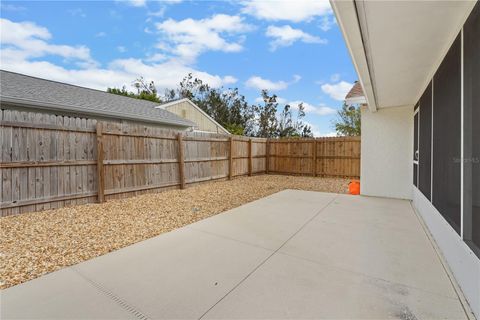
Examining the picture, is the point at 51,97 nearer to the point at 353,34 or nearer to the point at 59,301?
the point at 59,301

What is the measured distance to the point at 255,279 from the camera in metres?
2.23

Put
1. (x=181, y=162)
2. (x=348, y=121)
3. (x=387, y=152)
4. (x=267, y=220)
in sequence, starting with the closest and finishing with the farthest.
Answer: (x=267, y=220) → (x=387, y=152) → (x=181, y=162) → (x=348, y=121)

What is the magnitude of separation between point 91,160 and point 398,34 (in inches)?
226

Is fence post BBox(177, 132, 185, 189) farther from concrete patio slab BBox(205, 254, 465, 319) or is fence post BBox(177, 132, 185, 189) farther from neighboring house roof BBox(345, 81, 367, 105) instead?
concrete patio slab BBox(205, 254, 465, 319)

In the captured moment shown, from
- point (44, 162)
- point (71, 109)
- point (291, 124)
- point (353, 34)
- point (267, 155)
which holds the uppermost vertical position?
point (291, 124)

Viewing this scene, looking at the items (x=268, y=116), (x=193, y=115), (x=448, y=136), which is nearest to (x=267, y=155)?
(x=193, y=115)

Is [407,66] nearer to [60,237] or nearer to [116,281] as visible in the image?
[116,281]

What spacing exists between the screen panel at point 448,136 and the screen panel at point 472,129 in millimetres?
239

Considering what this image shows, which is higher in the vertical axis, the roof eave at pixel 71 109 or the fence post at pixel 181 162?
the roof eave at pixel 71 109

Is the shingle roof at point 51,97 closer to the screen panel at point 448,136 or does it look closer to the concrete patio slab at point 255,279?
the concrete patio slab at point 255,279

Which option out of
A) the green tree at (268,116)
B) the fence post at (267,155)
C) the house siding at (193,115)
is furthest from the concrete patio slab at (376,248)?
the green tree at (268,116)

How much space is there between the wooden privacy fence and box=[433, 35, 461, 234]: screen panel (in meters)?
5.94

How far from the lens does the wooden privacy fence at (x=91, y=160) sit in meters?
4.11

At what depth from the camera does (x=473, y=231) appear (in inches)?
75.1
